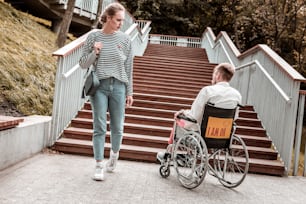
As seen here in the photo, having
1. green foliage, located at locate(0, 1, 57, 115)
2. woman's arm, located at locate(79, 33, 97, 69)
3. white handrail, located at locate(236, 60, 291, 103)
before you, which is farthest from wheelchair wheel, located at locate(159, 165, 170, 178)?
green foliage, located at locate(0, 1, 57, 115)

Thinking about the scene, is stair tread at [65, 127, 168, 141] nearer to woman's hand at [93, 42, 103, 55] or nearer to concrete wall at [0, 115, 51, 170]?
concrete wall at [0, 115, 51, 170]

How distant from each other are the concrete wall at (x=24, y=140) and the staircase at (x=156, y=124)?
295 millimetres

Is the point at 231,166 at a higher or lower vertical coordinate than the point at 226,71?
lower

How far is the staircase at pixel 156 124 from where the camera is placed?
454 centimetres

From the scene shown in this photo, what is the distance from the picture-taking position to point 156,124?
18.3 ft

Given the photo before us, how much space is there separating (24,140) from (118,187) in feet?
4.13

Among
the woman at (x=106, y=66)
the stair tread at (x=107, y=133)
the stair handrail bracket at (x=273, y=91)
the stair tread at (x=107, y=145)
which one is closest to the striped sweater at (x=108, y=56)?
the woman at (x=106, y=66)

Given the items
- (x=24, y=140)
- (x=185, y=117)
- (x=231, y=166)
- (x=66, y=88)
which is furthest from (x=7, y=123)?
(x=231, y=166)

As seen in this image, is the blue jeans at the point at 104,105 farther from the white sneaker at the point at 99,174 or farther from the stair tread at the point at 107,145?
the stair tread at the point at 107,145

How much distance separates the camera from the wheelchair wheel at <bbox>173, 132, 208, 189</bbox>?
3115 mm

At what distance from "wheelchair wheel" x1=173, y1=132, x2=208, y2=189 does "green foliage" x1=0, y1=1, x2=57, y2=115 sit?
8.14 feet

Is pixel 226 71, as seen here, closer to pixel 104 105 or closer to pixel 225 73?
pixel 225 73

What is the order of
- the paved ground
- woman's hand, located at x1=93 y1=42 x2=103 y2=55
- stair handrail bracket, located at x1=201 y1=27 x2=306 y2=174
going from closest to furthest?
the paved ground
woman's hand, located at x1=93 y1=42 x2=103 y2=55
stair handrail bracket, located at x1=201 y1=27 x2=306 y2=174

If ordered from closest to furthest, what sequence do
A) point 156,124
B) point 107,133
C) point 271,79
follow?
point 107,133, point 271,79, point 156,124
